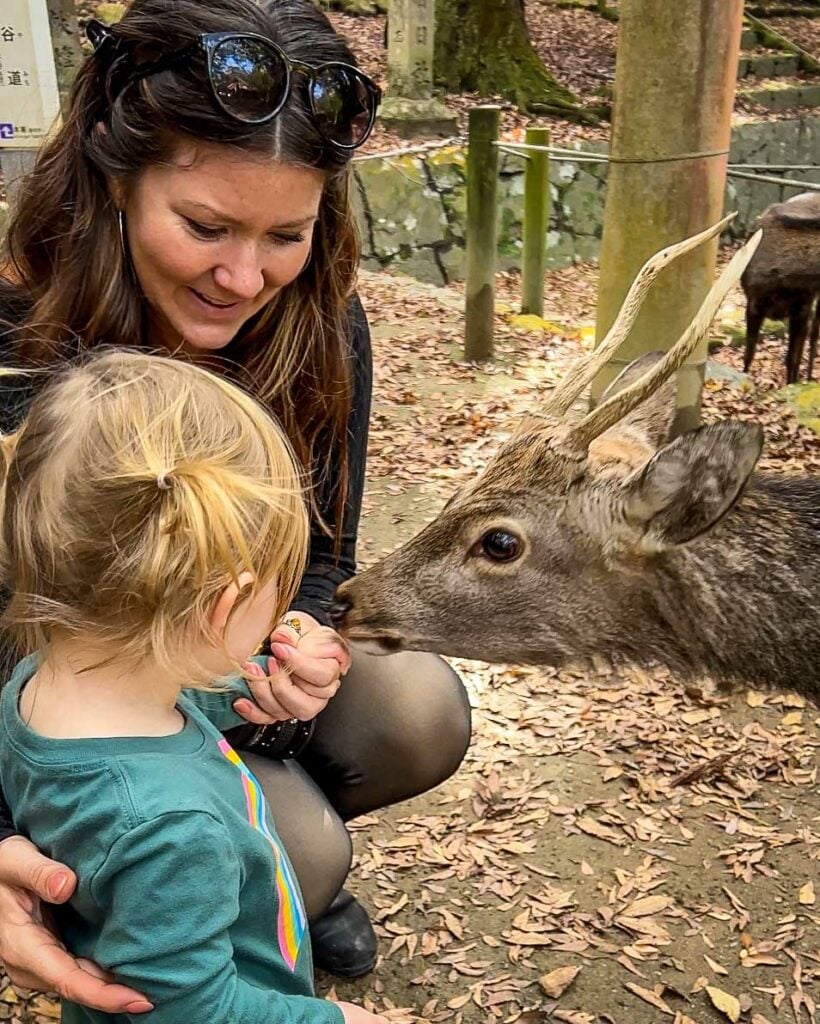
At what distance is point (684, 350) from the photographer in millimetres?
2170

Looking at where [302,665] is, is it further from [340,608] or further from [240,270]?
[240,270]

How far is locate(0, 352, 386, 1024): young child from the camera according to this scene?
4.69ft

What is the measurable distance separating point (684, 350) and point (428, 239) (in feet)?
30.9

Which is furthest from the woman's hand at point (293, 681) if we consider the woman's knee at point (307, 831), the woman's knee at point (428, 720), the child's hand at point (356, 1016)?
the child's hand at point (356, 1016)

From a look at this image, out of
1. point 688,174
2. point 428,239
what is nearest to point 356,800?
point 688,174

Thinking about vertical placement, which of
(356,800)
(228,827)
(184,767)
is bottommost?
(356,800)

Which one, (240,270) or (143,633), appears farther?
(240,270)

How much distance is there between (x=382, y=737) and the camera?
8.43ft

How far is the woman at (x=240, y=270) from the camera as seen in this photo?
193 cm

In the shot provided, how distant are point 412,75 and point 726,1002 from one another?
1042 centimetres

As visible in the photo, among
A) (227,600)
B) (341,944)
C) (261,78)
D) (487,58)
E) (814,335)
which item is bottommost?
(341,944)

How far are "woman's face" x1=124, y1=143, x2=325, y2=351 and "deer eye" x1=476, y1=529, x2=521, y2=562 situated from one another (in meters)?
0.79

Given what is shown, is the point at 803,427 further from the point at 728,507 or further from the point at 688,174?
the point at 728,507

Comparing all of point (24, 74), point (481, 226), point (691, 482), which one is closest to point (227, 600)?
point (691, 482)
